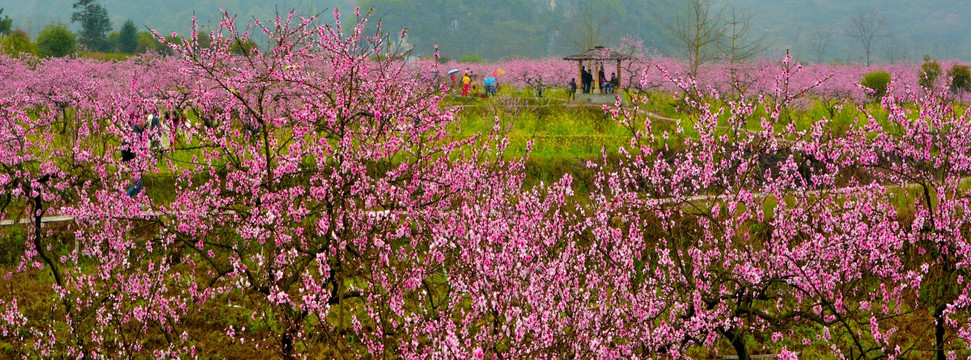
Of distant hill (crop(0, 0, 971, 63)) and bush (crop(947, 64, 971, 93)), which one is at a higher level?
distant hill (crop(0, 0, 971, 63))

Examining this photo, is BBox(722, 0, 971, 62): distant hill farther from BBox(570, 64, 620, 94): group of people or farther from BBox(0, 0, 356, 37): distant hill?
BBox(570, 64, 620, 94): group of people

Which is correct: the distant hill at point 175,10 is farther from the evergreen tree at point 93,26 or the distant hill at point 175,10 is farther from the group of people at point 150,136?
the group of people at point 150,136

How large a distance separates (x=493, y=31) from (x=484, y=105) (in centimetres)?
8270

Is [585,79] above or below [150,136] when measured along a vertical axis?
above

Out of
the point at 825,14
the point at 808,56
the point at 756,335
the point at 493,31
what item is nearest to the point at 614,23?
the point at 493,31

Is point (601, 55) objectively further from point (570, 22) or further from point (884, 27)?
point (884, 27)

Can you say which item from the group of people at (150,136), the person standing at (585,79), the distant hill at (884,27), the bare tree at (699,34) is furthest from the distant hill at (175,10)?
the group of people at (150,136)

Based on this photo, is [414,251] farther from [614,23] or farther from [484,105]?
[614,23]

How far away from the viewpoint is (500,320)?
497cm

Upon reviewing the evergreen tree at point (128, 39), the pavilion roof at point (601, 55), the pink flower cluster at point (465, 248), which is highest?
the evergreen tree at point (128, 39)

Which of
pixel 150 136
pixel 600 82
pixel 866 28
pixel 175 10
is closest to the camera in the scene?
pixel 150 136

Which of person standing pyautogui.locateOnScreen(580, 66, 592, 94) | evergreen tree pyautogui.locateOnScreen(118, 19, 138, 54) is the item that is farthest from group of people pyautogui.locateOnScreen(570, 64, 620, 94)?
evergreen tree pyautogui.locateOnScreen(118, 19, 138, 54)

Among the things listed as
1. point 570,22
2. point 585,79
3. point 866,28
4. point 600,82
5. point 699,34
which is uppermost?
point 570,22

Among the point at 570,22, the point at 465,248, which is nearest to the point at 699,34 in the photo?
the point at 465,248
